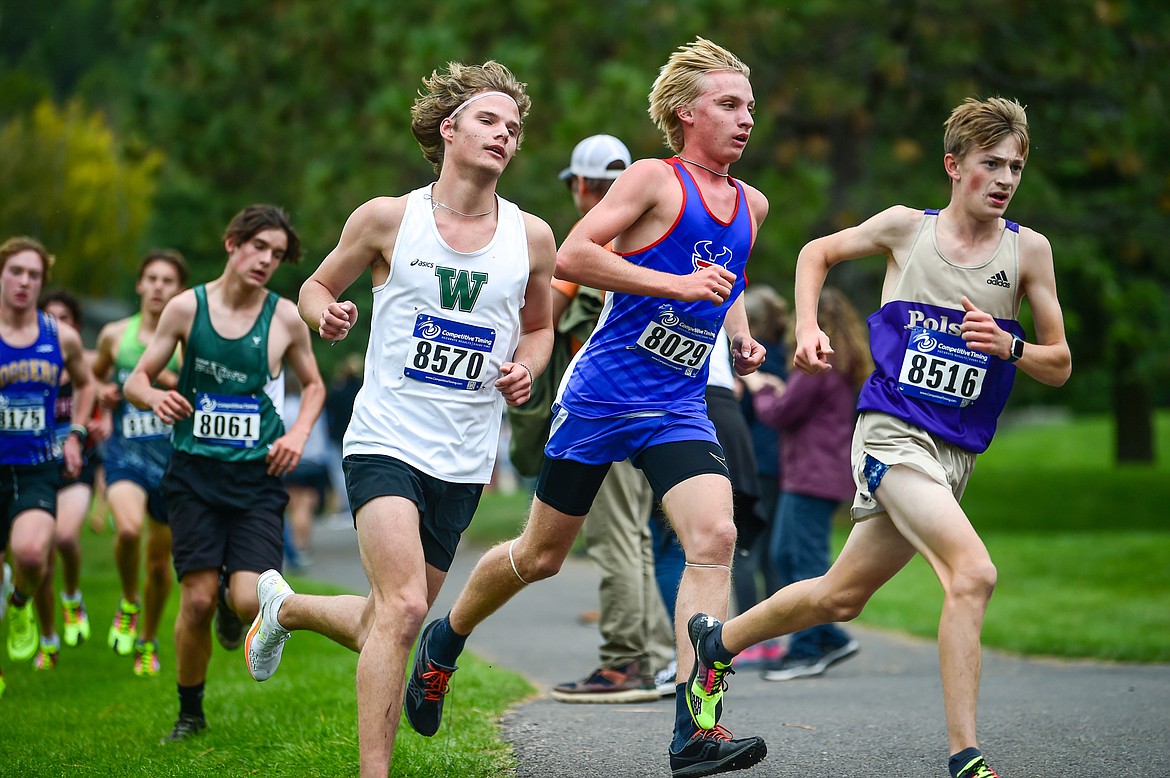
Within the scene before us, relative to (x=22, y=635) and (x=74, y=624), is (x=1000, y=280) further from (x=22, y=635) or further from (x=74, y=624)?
(x=74, y=624)

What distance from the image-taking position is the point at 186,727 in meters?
6.37

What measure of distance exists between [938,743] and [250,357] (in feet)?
11.7

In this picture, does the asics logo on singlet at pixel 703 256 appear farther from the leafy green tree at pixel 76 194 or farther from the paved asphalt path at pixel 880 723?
the leafy green tree at pixel 76 194

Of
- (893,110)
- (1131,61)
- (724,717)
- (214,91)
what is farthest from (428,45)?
(724,717)

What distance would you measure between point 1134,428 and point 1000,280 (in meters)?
26.8

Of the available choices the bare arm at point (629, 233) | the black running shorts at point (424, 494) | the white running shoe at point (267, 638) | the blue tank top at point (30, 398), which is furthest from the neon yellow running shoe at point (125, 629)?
the bare arm at point (629, 233)

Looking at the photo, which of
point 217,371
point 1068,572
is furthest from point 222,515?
point 1068,572

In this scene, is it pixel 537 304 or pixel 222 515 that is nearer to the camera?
pixel 537 304

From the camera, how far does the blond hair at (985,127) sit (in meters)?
4.96

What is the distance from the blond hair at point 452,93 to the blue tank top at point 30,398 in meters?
3.68

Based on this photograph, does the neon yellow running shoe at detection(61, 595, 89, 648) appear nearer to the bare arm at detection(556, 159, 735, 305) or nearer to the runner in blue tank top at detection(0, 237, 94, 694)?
the runner in blue tank top at detection(0, 237, 94, 694)

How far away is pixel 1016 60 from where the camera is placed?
57.4 ft

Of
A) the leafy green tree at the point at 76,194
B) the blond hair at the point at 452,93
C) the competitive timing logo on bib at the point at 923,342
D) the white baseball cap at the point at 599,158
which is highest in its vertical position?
the leafy green tree at the point at 76,194

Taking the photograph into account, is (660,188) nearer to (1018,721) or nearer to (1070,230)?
(1018,721)
